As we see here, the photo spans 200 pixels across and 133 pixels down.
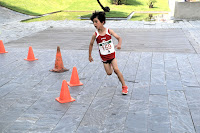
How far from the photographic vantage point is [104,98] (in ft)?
18.9

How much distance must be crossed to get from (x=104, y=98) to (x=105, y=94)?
0.24m

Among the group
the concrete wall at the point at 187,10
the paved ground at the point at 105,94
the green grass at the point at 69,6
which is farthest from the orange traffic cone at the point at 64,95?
the green grass at the point at 69,6

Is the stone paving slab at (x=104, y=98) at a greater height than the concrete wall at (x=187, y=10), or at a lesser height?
lesser

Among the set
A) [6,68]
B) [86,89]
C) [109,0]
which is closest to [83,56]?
[6,68]

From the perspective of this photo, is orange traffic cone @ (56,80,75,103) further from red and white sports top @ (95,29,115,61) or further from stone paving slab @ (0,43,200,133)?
red and white sports top @ (95,29,115,61)

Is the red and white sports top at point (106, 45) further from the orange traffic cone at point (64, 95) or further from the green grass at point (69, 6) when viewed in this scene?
the green grass at point (69, 6)

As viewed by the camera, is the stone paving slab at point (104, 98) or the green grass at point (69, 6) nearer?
the stone paving slab at point (104, 98)

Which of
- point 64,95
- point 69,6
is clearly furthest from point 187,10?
point 64,95

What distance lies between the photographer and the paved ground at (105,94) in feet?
15.0

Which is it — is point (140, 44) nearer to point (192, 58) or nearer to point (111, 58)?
point (192, 58)

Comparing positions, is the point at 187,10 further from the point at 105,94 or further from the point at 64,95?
the point at 64,95

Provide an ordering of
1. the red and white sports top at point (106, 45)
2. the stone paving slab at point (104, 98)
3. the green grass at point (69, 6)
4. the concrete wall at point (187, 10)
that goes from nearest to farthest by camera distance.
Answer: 1. the stone paving slab at point (104, 98)
2. the red and white sports top at point (106, 45)
3. the concrete wall at point (187, 10)
4. the green grass at point (69, 6)

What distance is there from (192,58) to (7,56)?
6.41m

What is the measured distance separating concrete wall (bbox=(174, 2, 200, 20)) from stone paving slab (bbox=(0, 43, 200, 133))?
1373 cm
